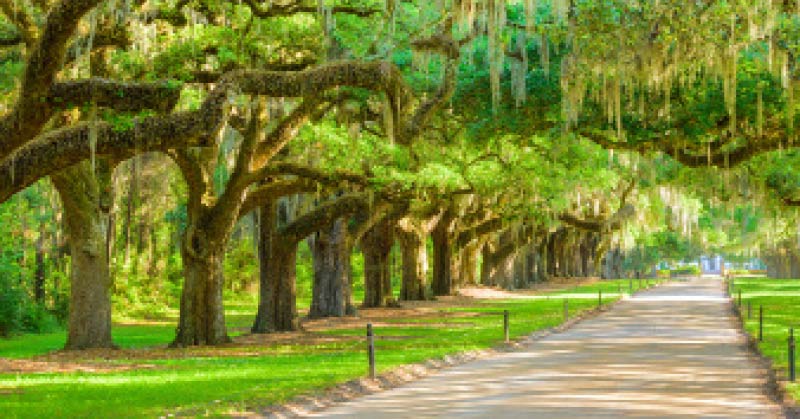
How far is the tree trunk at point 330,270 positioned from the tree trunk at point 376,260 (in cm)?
786

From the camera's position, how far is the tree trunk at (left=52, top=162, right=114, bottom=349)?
2597 cm

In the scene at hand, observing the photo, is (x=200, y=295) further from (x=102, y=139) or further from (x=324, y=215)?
(x=102, y=139)

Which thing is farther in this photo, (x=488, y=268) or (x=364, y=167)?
(x=488, y=268)

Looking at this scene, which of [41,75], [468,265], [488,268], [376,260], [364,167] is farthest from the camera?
[488,268]

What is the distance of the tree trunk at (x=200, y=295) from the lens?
27.8 metres

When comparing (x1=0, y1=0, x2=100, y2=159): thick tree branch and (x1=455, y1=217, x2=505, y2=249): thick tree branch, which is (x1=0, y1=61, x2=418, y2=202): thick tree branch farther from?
(x1=455, y1=217, x2=505, y2=249): thick tree branch

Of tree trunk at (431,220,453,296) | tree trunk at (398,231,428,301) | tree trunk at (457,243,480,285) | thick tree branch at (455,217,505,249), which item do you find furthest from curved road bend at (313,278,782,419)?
tree trunk at (457,243,480,285)

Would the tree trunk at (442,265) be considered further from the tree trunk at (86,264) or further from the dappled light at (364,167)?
the tree trunk at (86,264)

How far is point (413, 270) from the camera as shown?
56469 mm

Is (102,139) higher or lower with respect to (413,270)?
higher

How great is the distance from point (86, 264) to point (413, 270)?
31.4 meters

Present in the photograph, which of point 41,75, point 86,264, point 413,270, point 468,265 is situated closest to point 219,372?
point 41,75

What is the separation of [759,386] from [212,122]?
8633mm

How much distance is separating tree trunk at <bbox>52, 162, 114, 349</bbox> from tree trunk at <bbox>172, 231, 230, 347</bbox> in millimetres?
2072
